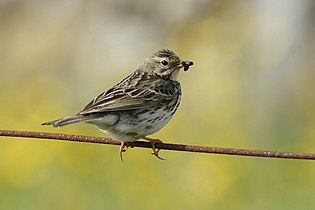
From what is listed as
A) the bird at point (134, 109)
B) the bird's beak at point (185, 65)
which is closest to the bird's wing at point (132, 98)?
the bird at point (134, 109)

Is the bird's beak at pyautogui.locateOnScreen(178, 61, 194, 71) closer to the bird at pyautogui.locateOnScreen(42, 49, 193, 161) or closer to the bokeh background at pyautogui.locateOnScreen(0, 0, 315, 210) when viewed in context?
the bird at pyautogui.locateOnScreen(42, 49, 193, 161)

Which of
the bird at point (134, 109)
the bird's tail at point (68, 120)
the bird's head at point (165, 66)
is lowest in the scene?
the bird's tail at point (68, 120)

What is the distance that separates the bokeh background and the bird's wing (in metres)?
1.71

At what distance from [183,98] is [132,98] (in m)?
4.88

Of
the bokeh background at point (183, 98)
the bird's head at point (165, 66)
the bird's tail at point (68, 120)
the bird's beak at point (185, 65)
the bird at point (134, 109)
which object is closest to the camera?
the bird's tail at point (68, 120)

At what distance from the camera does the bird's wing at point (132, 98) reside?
19.4 ft

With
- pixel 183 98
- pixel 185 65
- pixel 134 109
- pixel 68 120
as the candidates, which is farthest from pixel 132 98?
pixel 183 98

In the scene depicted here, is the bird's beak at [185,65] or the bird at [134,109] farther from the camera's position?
the bird's beak at [185,65]

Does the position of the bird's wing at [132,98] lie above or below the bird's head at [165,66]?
below

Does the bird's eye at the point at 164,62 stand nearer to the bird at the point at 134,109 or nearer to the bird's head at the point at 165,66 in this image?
the bird's head at the point at 165,66

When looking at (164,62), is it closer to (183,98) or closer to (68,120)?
(68,120)

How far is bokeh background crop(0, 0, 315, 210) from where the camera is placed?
8.27 m
